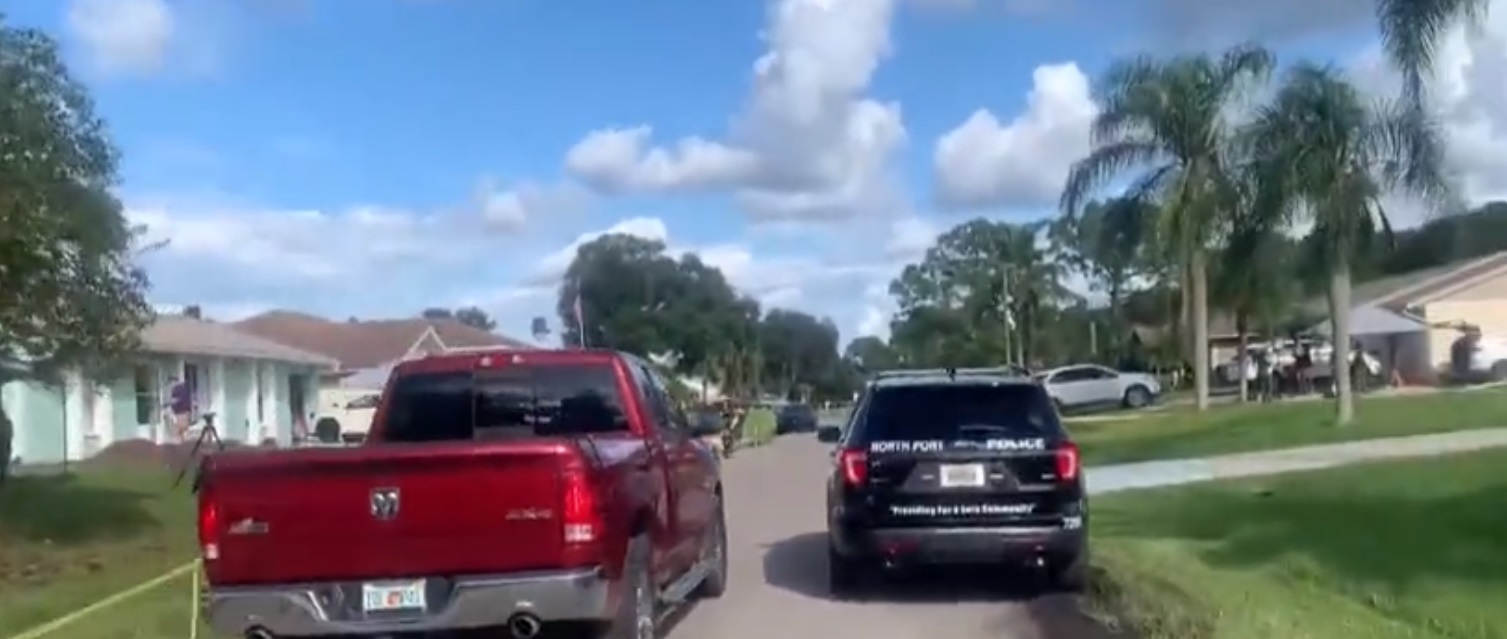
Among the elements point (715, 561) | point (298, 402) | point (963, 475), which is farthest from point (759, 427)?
point (963, 475)

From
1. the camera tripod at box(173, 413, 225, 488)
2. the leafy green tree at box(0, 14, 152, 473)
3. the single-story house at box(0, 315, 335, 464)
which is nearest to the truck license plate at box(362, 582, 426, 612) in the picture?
the leafy green tree at box(0, 14, 152, 473)

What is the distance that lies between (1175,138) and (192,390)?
72.0 ft

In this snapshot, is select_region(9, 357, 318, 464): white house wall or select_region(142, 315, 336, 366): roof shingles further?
select_region(142, 315, 336, 366): roof shingles

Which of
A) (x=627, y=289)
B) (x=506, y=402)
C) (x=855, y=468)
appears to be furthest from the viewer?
(x=627, y=289)

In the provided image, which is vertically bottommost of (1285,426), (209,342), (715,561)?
(715,561)

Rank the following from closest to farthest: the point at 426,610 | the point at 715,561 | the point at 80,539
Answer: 1. the point at 426,610
2. the point at 715,561
3. the point at 80,539

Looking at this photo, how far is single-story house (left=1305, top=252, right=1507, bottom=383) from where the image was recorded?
215 ft

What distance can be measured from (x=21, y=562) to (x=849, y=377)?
11495 centimetres

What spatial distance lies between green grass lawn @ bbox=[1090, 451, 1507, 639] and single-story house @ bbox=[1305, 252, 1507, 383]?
44.0 m

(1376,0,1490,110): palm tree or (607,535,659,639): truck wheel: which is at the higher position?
(1376,0,1490,110): palm tree

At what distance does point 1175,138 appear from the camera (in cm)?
4300

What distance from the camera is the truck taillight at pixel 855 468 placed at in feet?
46.3

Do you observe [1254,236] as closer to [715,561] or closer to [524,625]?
[715,561]

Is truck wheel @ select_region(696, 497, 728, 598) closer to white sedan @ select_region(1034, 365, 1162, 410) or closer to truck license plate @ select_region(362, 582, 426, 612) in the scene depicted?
truck license plate @ select_region(362, 582, 426, 612)
